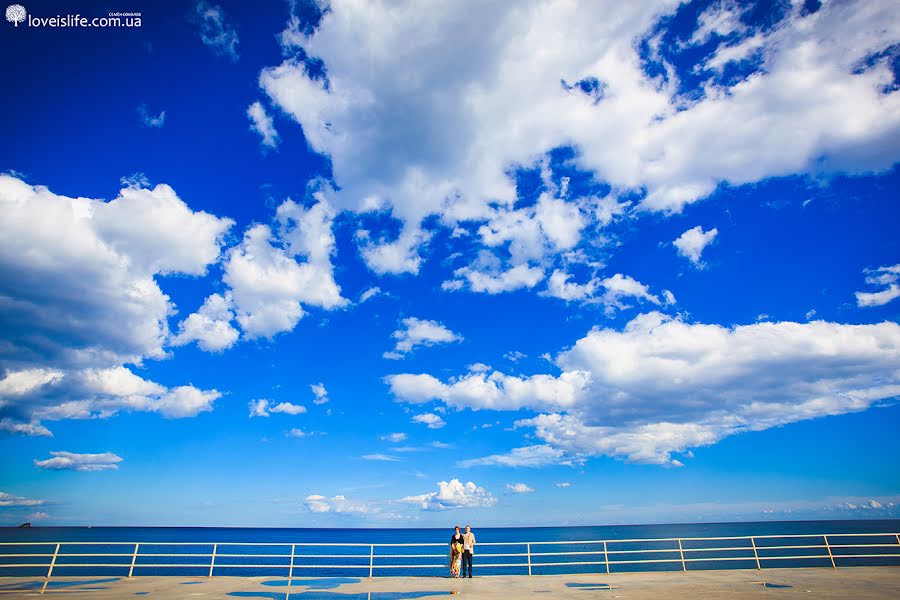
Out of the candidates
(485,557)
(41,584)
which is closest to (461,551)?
(41,584)

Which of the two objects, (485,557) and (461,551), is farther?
(485,557)

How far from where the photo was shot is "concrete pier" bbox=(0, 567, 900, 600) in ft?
45.6

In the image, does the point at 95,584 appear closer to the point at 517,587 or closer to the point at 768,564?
the point at 517,587

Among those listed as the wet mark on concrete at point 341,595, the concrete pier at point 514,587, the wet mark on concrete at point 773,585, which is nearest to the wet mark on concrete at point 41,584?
the concrete pier at point 514,587

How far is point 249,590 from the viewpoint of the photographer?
15758 millimetres

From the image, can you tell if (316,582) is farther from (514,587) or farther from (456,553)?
(514,587)

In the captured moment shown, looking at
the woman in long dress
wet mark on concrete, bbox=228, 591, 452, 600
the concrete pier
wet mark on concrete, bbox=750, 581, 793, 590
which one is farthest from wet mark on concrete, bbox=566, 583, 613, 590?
wet mark on concrete, bbox=750, 581, 793, 590

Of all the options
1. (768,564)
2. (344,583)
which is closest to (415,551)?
(768,564)

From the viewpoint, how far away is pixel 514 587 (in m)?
15.8

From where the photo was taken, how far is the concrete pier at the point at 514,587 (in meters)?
13.9

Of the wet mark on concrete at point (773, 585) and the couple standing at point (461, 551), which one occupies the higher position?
the couple standing at point (461, 551)

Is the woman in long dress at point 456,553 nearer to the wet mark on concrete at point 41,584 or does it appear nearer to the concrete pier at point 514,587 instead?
the concrete pier at point 514,587

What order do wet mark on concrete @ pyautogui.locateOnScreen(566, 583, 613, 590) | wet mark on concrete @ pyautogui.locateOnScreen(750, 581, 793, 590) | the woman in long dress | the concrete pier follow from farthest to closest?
the woman in long dress
wet mark on concrete @ pyautogui.locateOnScreen(566, 583, 613, 590)
wet mark on concrete @ pyautogui.locateOnScreen(750, 581, 793, 590)
the concrete pier

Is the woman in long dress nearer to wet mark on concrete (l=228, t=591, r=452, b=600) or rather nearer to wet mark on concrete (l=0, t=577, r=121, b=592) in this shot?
wet mark on concrete (l=228, t=591, r=452, b=600)
